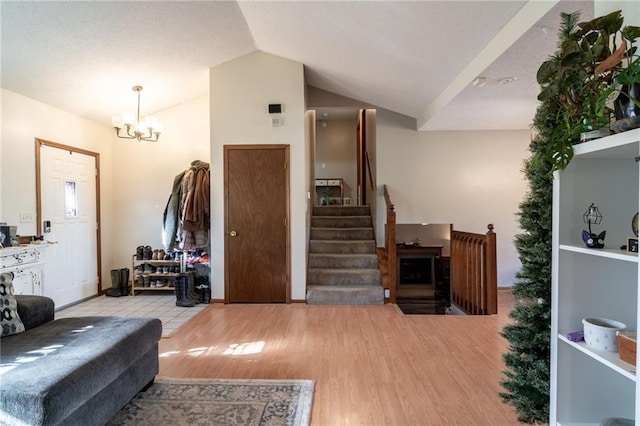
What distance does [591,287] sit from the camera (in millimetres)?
1475

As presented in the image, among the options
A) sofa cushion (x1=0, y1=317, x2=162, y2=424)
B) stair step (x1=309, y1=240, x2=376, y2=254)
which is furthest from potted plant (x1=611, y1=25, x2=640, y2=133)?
stair step (x1=309, y1=240, x2=376, y2=254)

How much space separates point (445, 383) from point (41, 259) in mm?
4249

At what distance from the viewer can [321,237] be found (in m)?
5.83

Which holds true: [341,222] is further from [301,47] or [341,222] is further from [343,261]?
[301,47]

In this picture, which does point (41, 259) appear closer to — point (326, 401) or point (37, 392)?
point (37, 392)

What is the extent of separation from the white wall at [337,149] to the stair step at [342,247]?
12.6 feet

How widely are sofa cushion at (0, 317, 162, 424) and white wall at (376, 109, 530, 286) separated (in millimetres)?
4437

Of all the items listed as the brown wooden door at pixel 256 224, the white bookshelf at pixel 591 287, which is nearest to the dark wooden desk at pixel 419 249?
the brown wooden door at pixel 256 224

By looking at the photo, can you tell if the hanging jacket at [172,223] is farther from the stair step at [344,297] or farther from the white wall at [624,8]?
the white wall at [624,8]

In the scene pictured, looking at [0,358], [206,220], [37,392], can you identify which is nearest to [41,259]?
[206,220]

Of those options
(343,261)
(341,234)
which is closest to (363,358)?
(343,261)

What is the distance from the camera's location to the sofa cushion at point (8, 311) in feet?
6.84

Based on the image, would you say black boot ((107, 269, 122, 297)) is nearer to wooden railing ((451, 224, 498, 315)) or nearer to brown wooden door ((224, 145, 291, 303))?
brown wooden door ((224, 145, 291, 303))

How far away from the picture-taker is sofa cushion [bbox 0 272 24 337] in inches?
82.1
